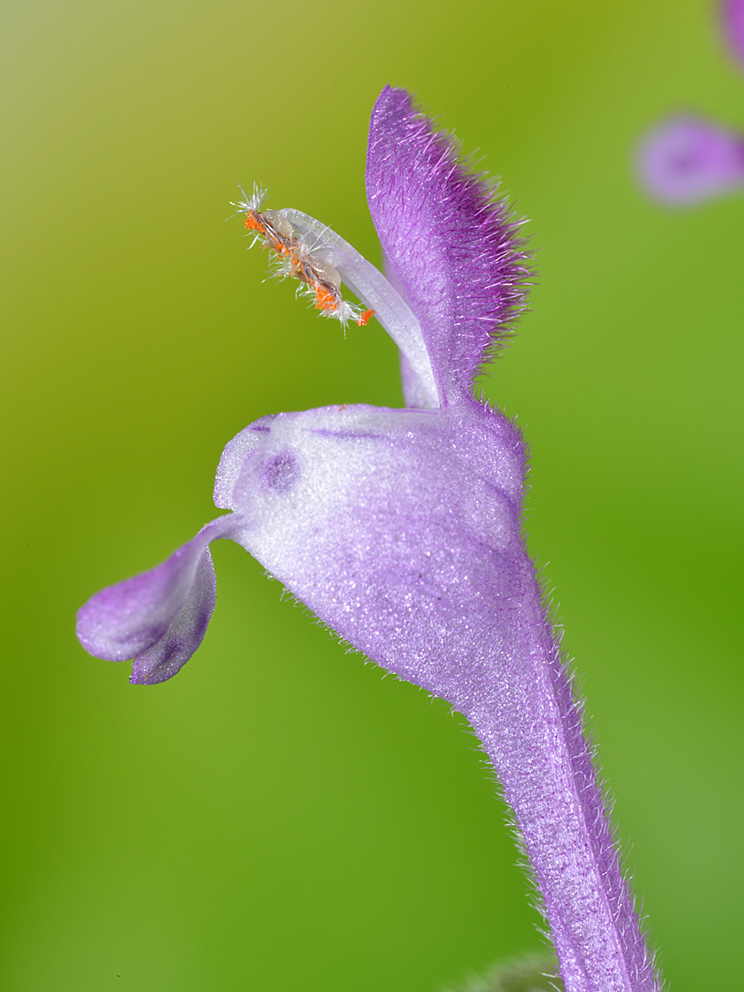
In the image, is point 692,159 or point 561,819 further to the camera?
point 692,159

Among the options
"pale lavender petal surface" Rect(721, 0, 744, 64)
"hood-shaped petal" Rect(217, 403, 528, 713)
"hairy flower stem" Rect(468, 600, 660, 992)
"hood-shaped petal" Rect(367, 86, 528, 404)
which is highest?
"pale lavender petal surface" Rect(721, 0, 744, 64)

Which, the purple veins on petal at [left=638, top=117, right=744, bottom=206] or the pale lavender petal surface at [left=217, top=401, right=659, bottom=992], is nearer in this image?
the pale lavender petal surface at [left=217, top=401, right=659, bottom=992]

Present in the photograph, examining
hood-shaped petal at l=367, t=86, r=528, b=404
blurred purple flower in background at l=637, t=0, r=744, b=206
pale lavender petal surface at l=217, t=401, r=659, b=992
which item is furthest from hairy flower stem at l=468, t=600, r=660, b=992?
blurred purple flower in background at l=637, t=0, r=744, b=206

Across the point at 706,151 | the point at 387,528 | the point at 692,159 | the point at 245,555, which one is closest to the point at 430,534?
the point at 387,528

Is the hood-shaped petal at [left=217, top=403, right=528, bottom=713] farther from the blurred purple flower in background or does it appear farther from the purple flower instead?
the blurred purple flower in background

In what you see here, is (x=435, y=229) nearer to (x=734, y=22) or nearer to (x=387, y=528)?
(x=387, y=528)

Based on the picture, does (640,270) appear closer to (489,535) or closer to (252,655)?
(252,655)
